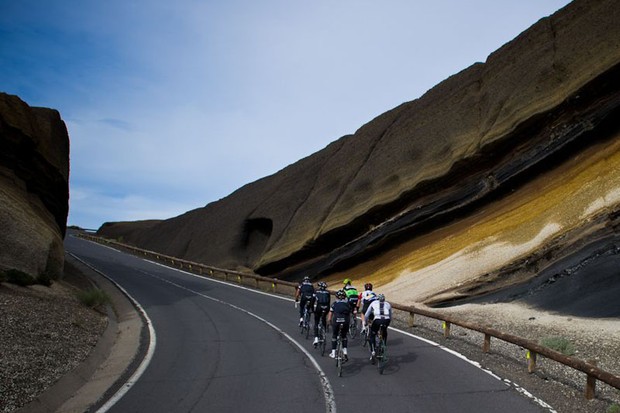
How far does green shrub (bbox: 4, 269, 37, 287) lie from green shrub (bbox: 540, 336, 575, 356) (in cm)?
1690

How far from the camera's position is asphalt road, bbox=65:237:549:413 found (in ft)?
30.8

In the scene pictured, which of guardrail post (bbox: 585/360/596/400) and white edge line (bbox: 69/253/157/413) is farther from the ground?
guardrail post (bbox: 585/360/596/400)

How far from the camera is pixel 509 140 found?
30969 mm

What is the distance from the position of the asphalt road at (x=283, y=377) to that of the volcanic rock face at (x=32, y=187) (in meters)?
5.93

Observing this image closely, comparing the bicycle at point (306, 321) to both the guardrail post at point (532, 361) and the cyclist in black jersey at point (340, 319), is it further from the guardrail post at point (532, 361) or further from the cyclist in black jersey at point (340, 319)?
the guardrail post at point (532, 361)

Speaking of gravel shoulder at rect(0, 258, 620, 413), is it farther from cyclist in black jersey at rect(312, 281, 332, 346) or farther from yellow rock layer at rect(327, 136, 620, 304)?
yellow rock layer at rect(327, 136, 620, 304)

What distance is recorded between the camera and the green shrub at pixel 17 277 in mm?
18081

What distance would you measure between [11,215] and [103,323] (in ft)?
22.3

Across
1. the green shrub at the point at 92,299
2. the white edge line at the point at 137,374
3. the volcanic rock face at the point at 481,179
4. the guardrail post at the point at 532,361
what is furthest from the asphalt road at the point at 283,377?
the volcanic rock face at the point at 481,179

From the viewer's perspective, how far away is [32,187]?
2981 cm

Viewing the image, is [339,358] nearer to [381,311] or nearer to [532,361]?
[381,311]

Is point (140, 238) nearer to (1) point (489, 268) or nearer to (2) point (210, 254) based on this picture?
(2) point (210, 254)

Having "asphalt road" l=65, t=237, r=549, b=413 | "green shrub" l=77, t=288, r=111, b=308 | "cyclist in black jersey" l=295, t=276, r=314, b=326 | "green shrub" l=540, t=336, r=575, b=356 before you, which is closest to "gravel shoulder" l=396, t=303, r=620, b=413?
"green shrub" l=540, t=336, r=575, b=356

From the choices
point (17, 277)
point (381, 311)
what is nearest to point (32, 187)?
point (17, 277)
